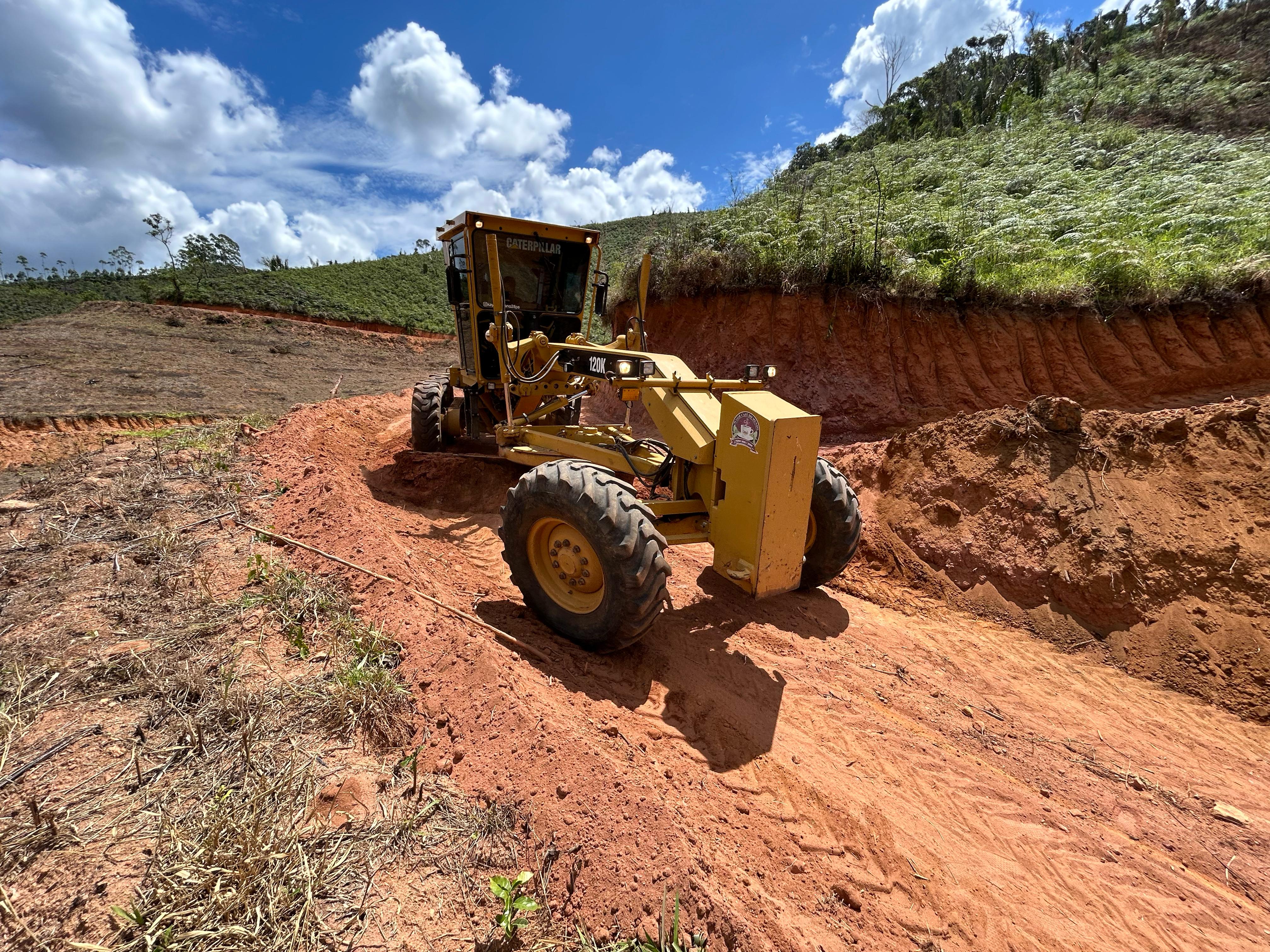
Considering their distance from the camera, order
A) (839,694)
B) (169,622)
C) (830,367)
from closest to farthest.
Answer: (169,622) → (839,694) → (830,367)

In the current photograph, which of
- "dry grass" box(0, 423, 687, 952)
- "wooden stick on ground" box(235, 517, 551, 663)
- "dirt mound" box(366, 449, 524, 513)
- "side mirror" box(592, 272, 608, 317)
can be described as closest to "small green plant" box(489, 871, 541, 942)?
"dry grass" box(0, 423, 687, 952)

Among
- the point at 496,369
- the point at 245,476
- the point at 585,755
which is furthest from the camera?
the point at 496,369

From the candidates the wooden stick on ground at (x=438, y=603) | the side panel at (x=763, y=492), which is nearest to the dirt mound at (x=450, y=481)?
the wooden stick on ground at (x=438, y=603)

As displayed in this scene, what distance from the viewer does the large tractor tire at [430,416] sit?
7.79 m

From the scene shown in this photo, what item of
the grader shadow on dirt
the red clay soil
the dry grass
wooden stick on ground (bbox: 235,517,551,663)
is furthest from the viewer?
wooden stick on ground (bbox: 235,517,551,663)

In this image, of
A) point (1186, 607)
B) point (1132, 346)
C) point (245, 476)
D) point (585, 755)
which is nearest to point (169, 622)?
point (585, 755)

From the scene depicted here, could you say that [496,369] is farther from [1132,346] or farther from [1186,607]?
[1132,346]

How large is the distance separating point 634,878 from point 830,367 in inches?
320

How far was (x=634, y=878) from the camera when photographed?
2.02 m

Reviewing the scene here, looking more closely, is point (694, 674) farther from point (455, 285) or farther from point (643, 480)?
point (455, 285)

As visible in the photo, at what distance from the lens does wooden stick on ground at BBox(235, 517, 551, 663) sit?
3537mm

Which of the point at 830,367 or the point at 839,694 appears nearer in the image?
the point at 839,694

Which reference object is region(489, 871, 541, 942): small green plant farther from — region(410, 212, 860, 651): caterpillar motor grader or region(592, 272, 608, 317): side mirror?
region(592, 272, 608, 317): side mirror

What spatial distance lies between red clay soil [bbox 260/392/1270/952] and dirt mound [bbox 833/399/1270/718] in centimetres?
33
